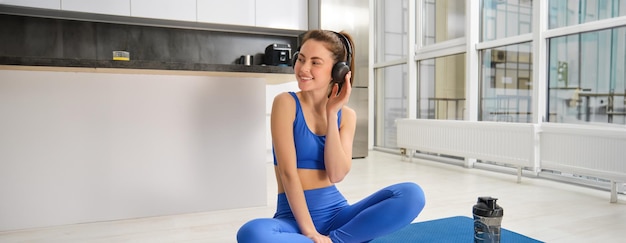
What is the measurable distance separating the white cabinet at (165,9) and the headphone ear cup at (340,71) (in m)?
3.70

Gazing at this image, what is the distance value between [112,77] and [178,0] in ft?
8.42

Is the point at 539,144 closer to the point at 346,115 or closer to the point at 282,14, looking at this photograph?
the point at 346,115

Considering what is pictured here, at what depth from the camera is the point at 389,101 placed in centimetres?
643

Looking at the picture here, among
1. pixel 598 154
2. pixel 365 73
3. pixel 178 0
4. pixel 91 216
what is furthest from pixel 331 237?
pixel 365 73

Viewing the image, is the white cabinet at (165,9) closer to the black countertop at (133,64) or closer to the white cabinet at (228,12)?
the white cabinet at (228,12)

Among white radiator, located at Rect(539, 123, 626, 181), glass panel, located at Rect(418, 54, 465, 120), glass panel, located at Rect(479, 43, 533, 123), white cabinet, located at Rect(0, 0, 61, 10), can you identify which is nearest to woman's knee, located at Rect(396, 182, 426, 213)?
white radiator, located at Rect(539, 123, 626, 181)

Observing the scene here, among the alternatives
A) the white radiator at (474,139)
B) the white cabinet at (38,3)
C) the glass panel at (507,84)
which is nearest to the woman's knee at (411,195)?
the white radiator at (474,139)

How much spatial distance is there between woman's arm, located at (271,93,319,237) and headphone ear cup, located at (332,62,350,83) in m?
0.18

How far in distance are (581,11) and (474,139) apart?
4.60 feet

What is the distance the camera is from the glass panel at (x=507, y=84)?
417 centimetres

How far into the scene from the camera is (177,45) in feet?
16.3

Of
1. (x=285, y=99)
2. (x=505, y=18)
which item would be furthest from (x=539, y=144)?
(x=285, y=99)

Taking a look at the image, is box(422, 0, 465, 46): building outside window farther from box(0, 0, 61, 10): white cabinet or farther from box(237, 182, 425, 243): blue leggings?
box(0, 0, 61, 10): white cabinet

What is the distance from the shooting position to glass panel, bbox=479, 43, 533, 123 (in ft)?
13.7
